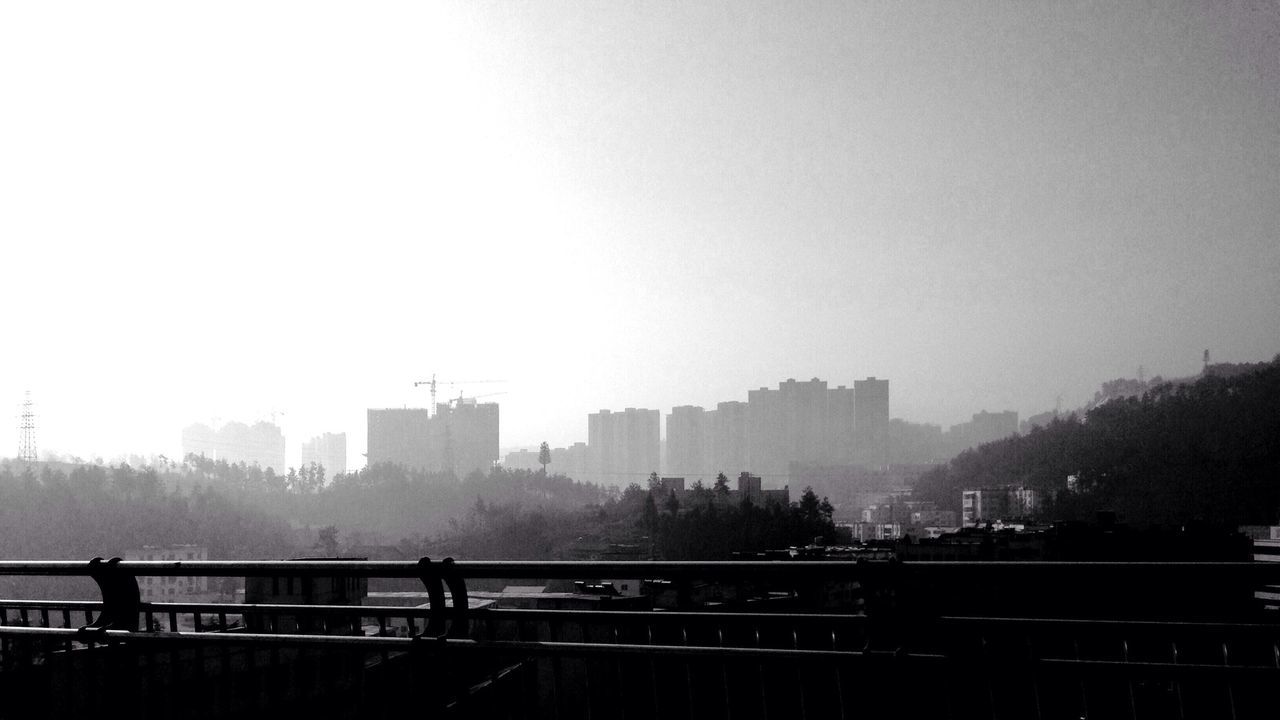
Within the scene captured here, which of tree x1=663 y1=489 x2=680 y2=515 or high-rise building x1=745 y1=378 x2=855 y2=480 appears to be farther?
high-rise building x1=745 y1=378 x2=855 y2=480

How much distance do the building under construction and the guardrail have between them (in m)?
55.3

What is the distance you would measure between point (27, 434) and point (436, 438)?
2499 cm

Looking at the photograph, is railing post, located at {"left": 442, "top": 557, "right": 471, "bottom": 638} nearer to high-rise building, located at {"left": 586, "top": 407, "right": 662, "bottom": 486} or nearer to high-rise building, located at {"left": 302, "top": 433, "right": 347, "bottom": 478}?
high-rise building, located at {"left": 586, "top": 407, "right": 662, "bottom": 486}

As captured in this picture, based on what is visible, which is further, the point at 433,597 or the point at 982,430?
→ the point at 982,430

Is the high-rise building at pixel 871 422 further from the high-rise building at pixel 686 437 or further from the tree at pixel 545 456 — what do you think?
the tree at pixel 545 456

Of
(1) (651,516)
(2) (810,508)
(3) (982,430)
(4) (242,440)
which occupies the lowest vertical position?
(1) (651,516)

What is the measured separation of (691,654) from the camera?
3.60 metres

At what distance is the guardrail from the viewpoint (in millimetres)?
3139

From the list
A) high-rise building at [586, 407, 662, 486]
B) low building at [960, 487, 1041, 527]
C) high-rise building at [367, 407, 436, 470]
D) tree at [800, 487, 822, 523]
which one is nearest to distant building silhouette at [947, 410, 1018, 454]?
low building at [960, 487, 1041, 527]

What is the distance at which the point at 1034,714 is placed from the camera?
3.35m

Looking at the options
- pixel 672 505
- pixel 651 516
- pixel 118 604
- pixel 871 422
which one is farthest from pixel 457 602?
pixel 871 422

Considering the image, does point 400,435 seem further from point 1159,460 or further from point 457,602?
point 457,602

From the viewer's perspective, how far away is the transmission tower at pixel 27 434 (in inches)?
2014

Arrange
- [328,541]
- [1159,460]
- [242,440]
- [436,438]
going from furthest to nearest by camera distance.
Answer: [242,440] < [436,438] < [1159,460] < [328,541]
